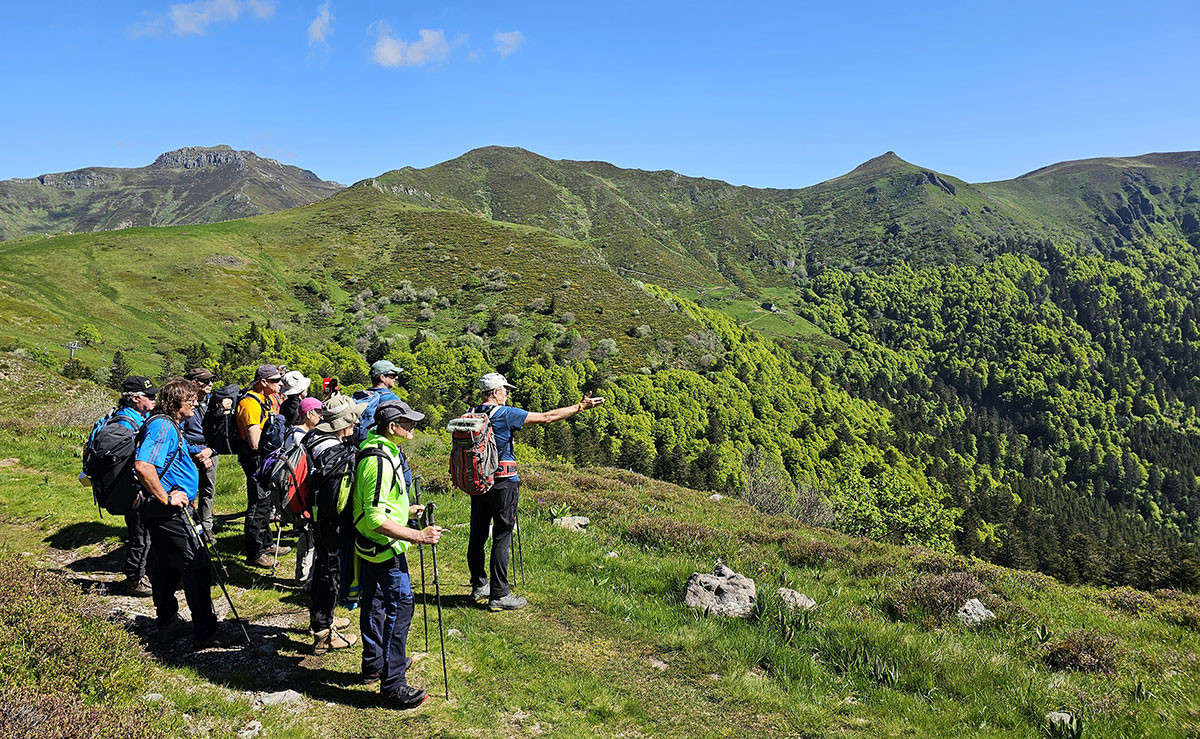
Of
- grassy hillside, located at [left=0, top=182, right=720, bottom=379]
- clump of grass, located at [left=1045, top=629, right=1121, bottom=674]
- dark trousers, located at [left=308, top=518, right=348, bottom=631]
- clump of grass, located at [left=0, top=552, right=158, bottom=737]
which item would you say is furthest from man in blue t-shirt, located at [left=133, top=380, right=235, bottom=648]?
grassy hillside, located at [left=0, top=182, right=720, bottom=379]

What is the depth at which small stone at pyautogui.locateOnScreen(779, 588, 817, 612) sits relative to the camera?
812 cm

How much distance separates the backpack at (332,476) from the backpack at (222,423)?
11.6 ft

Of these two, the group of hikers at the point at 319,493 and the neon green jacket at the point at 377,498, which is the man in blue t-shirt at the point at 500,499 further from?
the neon green jacket at the point at 377,498

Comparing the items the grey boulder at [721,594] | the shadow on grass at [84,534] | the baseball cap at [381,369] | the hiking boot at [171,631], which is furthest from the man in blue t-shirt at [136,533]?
the grey boulder at [721,594]

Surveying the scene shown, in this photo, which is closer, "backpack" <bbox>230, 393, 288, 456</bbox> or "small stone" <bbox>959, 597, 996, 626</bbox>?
"small stone" <bbox>959, 597, 996, 626</bbox>

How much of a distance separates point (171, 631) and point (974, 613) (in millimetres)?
10592

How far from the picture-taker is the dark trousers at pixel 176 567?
6305mm

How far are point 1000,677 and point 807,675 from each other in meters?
2.08

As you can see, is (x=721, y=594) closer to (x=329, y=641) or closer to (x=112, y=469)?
(x=329, y=641)

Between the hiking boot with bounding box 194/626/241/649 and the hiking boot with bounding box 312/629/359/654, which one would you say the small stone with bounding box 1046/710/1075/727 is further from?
the hiking boot with bounding box 194/626/241/649

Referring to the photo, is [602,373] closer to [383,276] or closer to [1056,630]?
[383,276]

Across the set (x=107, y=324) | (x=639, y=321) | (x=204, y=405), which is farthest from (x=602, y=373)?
(x=204, y=405)

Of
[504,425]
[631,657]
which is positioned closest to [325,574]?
[504,425]

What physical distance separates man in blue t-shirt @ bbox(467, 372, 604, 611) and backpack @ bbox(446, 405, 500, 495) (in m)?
0.23
